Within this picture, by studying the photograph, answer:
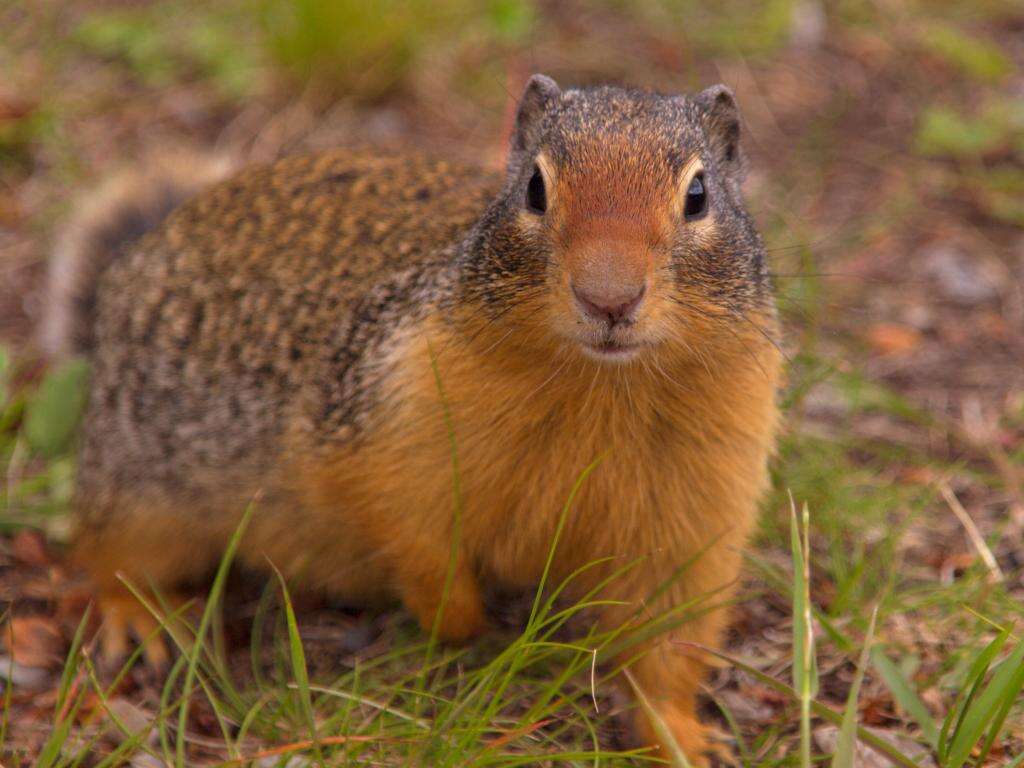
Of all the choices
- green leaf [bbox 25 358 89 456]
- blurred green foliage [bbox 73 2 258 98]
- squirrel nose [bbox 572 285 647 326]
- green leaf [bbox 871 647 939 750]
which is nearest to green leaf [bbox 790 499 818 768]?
green leaf [bbox 871 647 939 750]

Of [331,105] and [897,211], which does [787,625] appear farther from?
[331,105]

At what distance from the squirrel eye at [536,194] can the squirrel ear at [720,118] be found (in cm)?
68

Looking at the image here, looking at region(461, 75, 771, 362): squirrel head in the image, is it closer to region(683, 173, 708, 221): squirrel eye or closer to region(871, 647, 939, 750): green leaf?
region(683, 173, 708, 221): squirrel eye

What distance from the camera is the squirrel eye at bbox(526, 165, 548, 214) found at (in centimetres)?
322

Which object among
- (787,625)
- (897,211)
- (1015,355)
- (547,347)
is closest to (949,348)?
(1015,355)

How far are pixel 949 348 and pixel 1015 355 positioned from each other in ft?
0.97

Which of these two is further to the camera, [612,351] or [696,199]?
[696,199]

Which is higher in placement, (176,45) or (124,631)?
(176,45)

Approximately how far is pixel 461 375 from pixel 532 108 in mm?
869

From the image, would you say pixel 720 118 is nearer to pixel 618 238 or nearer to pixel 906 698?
pixel 618 238

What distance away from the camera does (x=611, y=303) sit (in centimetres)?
283

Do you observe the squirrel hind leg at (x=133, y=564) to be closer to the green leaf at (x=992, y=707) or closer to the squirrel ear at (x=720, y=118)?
the squirrel ear at (x=720, y=118)

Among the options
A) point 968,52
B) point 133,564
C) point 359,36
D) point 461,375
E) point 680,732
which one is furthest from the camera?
point 968,52

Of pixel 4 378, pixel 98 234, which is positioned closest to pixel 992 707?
pixel 98 234
